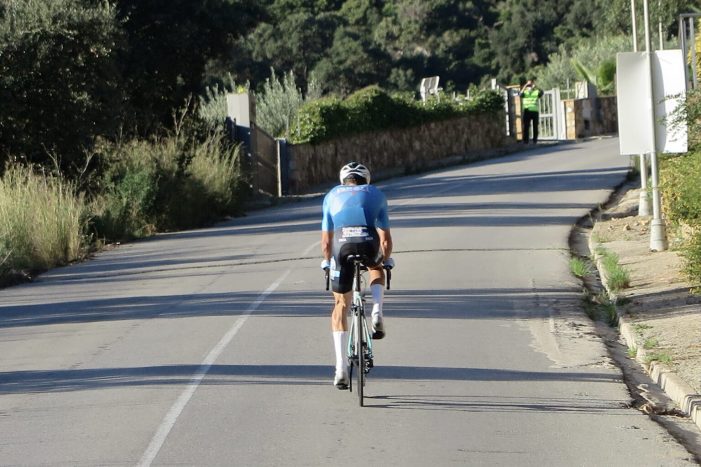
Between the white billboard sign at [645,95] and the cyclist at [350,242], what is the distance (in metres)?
8.77

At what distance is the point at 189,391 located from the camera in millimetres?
10102

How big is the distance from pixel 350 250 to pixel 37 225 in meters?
13.1

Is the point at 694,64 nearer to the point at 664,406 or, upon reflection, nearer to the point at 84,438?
the point at 664,406

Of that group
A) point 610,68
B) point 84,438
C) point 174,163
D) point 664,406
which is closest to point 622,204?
point 174,163

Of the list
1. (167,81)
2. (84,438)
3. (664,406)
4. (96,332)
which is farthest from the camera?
(167,81)

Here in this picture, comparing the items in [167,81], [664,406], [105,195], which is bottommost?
[664,406]

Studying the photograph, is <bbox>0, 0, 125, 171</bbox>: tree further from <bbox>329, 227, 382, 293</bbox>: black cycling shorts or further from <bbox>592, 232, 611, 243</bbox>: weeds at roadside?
<bbox>329, 227, 382, 293</bbox>: black cycling shorts

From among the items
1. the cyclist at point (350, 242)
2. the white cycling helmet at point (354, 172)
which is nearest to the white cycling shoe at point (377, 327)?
the cyclist at point (350, 242)

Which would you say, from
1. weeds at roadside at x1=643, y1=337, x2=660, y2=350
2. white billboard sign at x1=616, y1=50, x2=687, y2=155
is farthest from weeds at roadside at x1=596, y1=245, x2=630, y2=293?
weeds at roadside at x1=643, y1=337, x2=660, y2=350

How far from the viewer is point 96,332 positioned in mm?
13594

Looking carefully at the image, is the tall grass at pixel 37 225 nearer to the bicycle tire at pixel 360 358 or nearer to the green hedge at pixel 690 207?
the green hedge at pixel 690 207

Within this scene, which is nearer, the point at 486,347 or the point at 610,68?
the point at 486,347

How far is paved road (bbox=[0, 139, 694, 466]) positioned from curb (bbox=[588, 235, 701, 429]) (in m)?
0.35

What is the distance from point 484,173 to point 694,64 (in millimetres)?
15791
